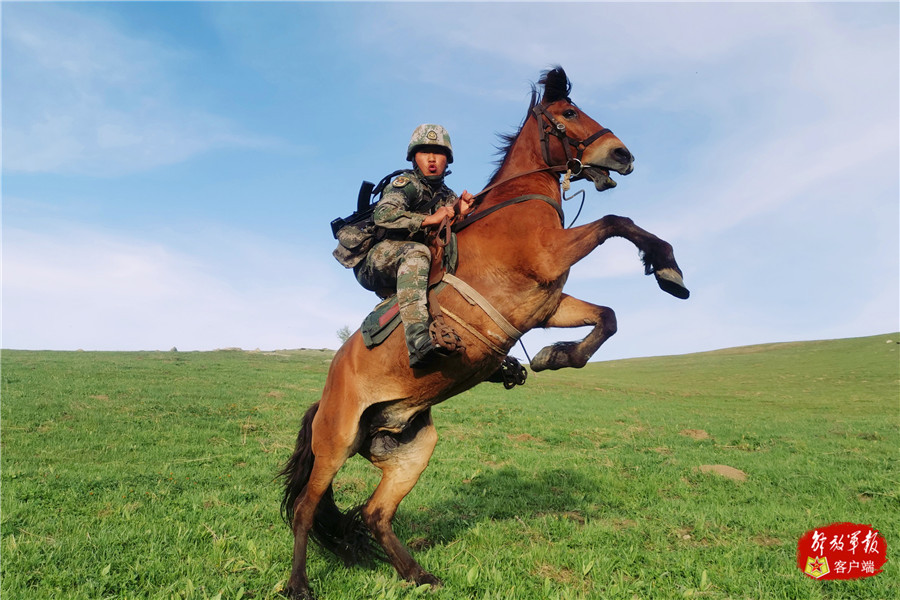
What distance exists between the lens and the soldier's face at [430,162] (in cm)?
530

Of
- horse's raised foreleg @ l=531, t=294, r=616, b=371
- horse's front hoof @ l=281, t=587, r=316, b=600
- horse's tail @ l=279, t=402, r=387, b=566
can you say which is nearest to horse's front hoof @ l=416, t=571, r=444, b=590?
horse's tail @ l=279, t=402, r=387, b=566

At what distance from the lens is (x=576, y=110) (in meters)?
5.19

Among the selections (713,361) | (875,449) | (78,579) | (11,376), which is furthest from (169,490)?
(713,361)

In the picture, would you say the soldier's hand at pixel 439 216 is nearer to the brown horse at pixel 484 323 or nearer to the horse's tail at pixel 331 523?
the brown horse at pixel 484 323

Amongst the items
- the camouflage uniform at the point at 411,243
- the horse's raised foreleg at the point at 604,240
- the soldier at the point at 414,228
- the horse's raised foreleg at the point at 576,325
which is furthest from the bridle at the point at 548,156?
the horse's raised foreleg at the point at 576,325

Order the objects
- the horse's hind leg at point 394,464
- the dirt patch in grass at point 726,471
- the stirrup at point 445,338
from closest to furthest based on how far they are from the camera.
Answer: the stirrup at point 445,338 < the horse's hind leg at point 394,464 < the dirt patch in grass at point 726,471

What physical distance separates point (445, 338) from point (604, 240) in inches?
58.4

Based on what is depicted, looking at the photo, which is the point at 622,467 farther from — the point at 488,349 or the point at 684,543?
the point at 488,349

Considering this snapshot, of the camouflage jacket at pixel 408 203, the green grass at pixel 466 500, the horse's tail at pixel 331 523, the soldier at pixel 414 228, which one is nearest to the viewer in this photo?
the soldier at pixel 414 228

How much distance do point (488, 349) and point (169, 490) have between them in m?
5.86

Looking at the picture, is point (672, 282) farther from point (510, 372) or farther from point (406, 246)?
point (406, 246)

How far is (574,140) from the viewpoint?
5062 millimetres

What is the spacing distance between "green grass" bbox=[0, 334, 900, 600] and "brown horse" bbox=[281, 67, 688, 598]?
0.54m

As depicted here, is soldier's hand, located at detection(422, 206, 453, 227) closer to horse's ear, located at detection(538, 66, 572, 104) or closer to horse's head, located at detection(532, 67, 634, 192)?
horse's head, located at detection(532, 67, 634, 192)
